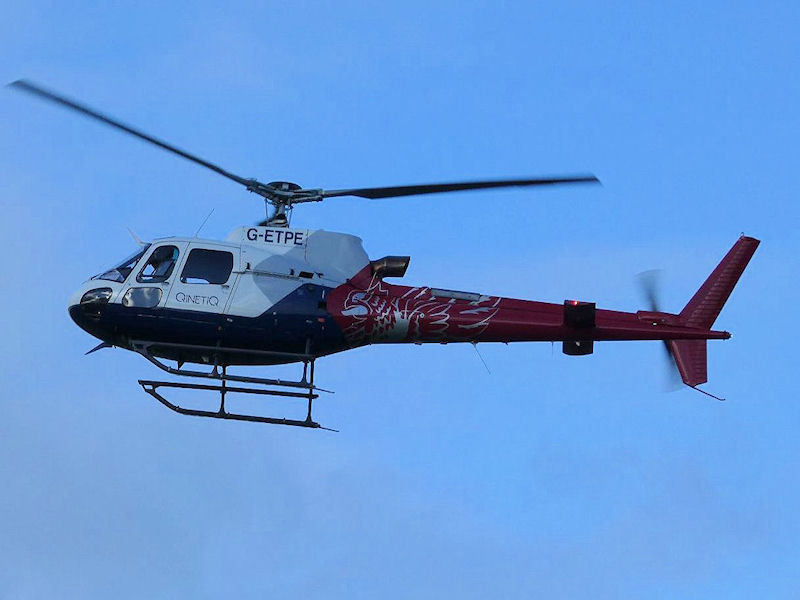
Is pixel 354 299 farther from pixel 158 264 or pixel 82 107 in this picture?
pixel 82 107

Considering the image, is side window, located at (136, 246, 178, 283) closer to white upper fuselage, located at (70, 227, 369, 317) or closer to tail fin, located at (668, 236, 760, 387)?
white upper fuselage, located at (70, 227, 369, 317)

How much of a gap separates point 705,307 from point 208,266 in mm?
8545

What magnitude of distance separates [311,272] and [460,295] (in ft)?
8.38

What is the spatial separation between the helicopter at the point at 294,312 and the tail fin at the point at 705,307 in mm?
24

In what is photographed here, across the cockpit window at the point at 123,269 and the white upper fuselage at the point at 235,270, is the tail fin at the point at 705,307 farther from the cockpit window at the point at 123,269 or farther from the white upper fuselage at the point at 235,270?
the cockpit window at the point at 123,269

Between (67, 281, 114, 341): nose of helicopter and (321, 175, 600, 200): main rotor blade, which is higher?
(321, 175, 600, 200): main rotor blade

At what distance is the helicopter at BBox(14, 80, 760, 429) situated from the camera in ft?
61.8

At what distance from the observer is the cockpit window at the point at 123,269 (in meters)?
19.4

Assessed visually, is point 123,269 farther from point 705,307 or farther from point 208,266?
point 705,307

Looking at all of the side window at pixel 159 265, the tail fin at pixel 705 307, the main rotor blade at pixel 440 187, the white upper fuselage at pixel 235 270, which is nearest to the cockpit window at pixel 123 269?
the white upper fuselage at pixel 235 270

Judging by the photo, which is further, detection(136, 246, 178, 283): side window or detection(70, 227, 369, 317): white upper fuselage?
detection(136, 246, 178, 283): side window

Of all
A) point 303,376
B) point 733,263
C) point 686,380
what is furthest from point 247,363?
point 733,263

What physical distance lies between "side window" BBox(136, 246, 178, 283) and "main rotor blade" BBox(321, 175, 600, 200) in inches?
111

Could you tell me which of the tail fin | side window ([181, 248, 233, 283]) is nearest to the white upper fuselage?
side window ([181, 248, 233, 283])
